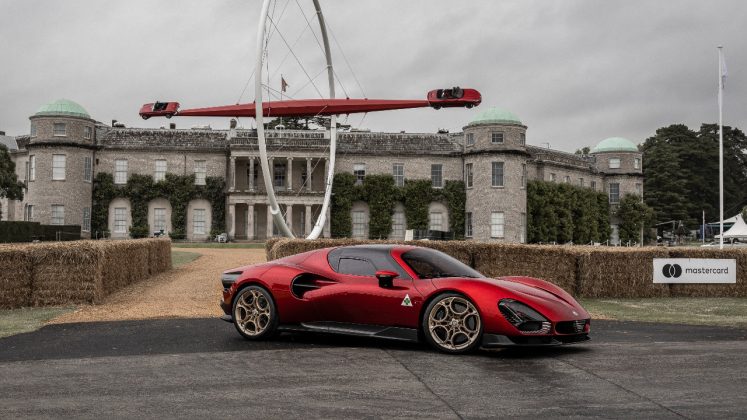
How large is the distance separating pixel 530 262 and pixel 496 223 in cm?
3741

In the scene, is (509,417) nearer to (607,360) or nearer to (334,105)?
(607,360)

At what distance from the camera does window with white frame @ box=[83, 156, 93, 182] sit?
54406 millimetres

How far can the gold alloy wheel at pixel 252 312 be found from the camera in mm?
9406

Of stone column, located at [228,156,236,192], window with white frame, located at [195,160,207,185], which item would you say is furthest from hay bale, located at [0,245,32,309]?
window with white frame, located at [195,160,207,185]

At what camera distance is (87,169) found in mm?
54625

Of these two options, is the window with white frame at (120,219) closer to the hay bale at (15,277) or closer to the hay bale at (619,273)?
the hay bale at (15,277)

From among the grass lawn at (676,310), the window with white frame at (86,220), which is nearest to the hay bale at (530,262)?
the grass lawn at (676,310)

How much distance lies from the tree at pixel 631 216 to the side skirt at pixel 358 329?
64185mm

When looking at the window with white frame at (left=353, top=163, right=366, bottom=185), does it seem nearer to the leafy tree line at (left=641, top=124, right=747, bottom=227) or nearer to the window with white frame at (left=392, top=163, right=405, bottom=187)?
the window with white frame at (left=392, top=163, right=405, bottom=187)

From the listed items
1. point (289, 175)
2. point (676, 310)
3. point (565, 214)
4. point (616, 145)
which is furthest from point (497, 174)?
point (676, 310)

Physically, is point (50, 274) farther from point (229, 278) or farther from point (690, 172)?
point (690, 172)

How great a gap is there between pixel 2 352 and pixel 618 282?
14.3m

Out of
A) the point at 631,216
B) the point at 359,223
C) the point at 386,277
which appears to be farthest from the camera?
the point at 631,216

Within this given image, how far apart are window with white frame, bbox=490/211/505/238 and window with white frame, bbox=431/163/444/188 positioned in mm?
5106
